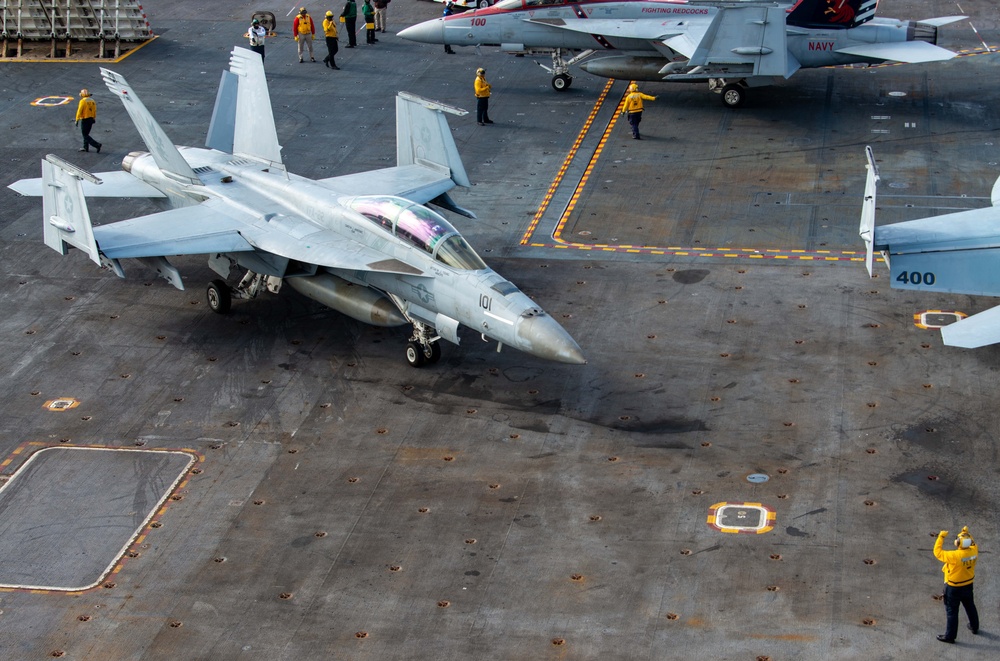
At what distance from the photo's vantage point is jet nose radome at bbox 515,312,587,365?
2058cm

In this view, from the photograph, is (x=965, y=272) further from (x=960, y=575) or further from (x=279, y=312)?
(x=279, y=312)

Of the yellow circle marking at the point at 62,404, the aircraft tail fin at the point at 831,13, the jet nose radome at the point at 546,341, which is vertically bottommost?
the yellow circle marking at the point at 62,404

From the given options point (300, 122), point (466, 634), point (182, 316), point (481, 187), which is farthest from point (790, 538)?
point (300, 122)

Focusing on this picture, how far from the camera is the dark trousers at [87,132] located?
33.7 m

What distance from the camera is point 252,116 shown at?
2775 cm

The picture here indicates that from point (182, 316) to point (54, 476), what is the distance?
610cm

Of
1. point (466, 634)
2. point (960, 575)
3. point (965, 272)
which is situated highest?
point (965, 272)

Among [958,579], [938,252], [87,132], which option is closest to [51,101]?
[87,132]

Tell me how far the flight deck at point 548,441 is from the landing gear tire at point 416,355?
0.70 ft

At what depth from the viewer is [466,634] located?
16156mm

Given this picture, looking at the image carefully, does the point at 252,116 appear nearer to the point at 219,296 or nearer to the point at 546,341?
the point at 219,296

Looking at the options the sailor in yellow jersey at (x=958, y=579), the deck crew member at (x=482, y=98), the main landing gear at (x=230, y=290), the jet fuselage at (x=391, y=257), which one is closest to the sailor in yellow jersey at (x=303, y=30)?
the deck crew member at (x=482, y=98)

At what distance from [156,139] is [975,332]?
16980 millimetres

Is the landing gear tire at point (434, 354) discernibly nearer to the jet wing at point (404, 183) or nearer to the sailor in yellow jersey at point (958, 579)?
the jet wing at point (404, 183)
